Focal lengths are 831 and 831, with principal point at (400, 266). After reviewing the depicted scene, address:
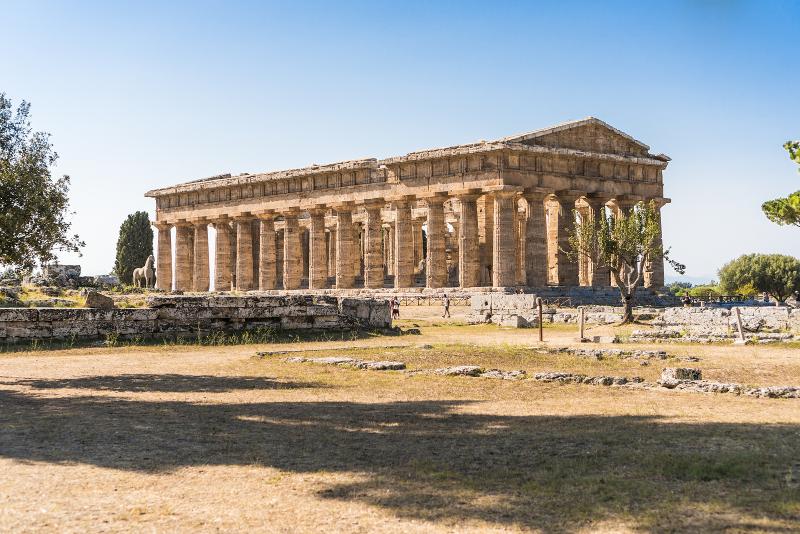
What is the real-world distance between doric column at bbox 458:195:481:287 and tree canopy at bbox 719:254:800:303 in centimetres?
5407

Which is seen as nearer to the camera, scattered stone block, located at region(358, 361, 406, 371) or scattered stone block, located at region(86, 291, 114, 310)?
scattered stone block, located at region(358, 361, 406, 371)

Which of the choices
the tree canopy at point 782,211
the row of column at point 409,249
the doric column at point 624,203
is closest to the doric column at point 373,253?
the row of column at point 409,249

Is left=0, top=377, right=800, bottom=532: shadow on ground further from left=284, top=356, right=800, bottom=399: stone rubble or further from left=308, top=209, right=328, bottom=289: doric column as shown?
left=308, top=209, right=328, bottom=289: doric column

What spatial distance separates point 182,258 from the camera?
220 ft

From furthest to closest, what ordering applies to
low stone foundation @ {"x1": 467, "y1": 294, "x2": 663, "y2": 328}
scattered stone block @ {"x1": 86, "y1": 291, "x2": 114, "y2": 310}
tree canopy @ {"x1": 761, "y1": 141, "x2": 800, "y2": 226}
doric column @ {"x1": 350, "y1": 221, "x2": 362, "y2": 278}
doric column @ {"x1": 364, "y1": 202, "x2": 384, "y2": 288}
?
1. doric column @ {"x1": 350, "y1": 221, "x2": 362, "y2": 278}
2. doric column @ {"x1": 364, "y1": 202, "x2": 384, "y2": 288}
3. low stone foundation @ {"x1": 467, "y1": 294, "x2": 663, "y2": 328}
4. scattered stone block @ {"x1": 86, "y1": 291, "x2": 114, "y2": 310}
5. tree canopy @ {"x1": 761, "y1": 141, "x2": 800, "y2": 226}

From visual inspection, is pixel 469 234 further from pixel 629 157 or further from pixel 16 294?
pixel 16 294

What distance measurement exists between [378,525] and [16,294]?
100 ft

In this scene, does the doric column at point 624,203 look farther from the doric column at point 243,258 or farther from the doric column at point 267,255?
the doric column at point 243,258

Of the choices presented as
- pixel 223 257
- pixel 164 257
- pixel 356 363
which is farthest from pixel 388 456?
pixel 164 257

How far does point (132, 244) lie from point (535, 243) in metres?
47.8

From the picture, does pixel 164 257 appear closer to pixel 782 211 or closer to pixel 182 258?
pixel 182 258

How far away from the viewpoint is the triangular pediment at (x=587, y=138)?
47906 mm

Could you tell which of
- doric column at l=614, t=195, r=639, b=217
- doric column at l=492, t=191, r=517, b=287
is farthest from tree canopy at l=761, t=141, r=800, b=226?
doric column at l=614, t=195, r=639, b=217

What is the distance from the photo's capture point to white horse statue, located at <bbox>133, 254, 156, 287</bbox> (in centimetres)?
6475
